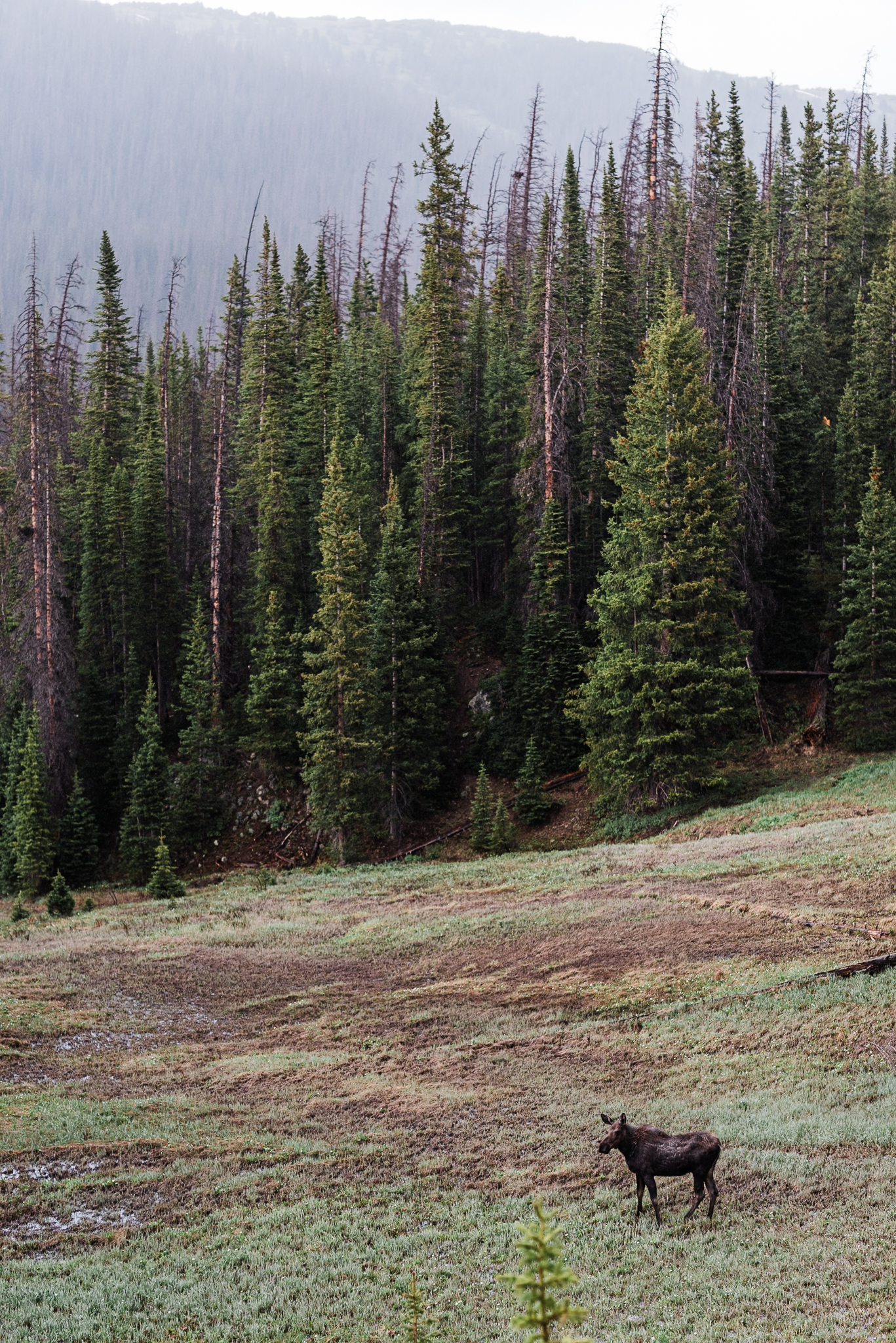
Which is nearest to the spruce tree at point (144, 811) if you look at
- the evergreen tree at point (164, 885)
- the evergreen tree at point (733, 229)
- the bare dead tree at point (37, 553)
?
the bare dead tree at point (37, 553)

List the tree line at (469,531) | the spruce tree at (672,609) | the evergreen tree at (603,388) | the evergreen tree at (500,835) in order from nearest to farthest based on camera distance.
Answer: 1. the spruce tree at (672,609)
2. the tree line at (469,531)
3. the evergreen tree at (500,835)
4. the evergreen tree at (603,388)

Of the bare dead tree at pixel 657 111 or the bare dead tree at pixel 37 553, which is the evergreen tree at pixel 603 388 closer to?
the bare dead tree at pixel 657 111

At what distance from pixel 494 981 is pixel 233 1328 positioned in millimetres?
11032

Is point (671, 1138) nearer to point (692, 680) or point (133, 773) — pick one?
point (692, 680)

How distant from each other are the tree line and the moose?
73.6 feet

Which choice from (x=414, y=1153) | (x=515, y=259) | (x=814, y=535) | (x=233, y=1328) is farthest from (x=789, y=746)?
(x=515, y=259)

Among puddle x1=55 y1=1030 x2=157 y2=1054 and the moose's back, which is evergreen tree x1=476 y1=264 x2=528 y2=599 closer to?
puddle x1=55 y1=1030 x2=157 y2=1054

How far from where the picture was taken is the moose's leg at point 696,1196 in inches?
353

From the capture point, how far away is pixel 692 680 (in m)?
31.8

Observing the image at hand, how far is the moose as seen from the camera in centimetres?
890

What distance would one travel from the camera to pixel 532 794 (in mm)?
36031

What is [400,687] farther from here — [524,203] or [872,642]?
[524,203]

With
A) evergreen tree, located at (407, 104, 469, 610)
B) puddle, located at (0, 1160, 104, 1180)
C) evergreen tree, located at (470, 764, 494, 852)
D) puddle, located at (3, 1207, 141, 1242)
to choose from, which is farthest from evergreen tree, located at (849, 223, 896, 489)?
puddle, located at (3, 1207, 141, 1242)

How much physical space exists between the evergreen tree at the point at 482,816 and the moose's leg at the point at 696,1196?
25.3m
